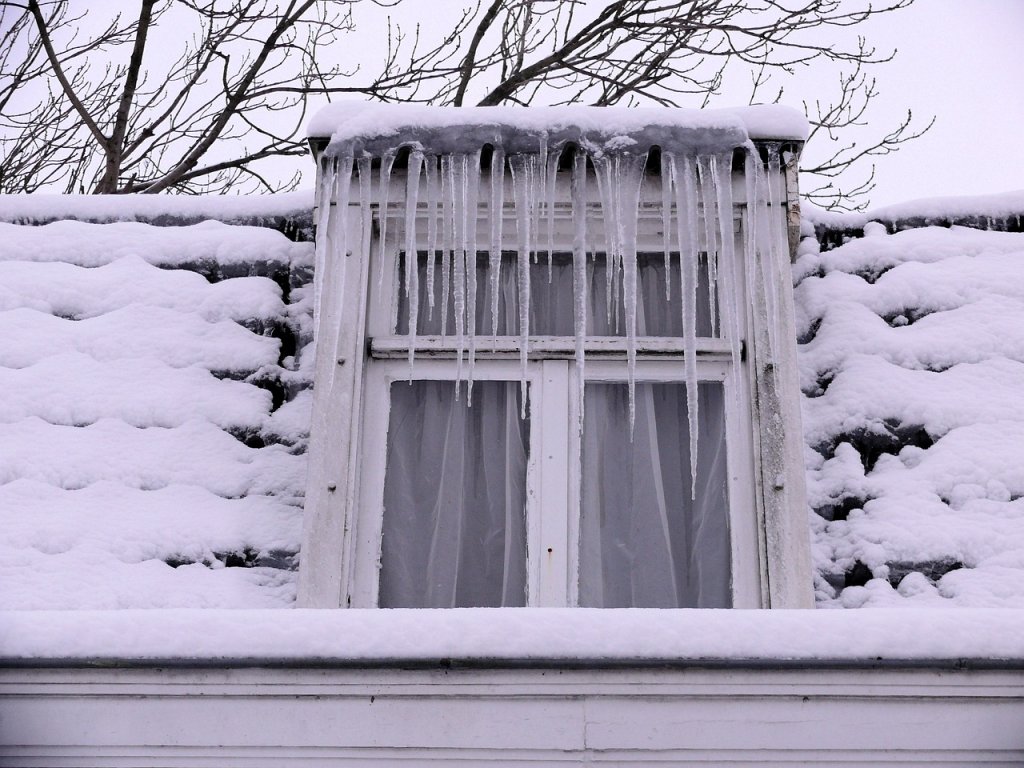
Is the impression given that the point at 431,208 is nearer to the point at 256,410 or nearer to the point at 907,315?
the point at 256,410

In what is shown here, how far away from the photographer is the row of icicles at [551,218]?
116 inches

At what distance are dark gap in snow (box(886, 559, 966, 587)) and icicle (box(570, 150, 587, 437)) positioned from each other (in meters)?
0.91

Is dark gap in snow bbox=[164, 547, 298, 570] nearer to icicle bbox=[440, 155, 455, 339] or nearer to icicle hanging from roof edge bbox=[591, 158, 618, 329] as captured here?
icicle bbox=[440, 155, 455, 339]

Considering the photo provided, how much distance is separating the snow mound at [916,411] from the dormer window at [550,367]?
0.16 m

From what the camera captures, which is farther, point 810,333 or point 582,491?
point 810,333

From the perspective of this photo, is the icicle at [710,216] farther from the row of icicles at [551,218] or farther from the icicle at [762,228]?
the icicle at [762,228]

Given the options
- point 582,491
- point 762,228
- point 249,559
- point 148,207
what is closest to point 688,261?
point 762,228

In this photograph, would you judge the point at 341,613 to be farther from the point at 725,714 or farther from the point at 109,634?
the point at 725,714

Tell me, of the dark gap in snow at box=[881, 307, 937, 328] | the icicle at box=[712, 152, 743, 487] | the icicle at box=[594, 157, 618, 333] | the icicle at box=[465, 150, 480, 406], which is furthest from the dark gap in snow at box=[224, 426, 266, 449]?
the dark gap in snow at box=[881, 307, 937, 328]

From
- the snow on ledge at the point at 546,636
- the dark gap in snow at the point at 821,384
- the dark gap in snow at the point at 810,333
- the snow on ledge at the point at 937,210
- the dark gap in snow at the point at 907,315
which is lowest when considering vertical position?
the snow on ledge at the point at 546,636

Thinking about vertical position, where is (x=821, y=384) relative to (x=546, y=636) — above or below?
above

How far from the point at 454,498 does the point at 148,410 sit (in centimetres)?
94

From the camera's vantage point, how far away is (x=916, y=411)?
113 inches

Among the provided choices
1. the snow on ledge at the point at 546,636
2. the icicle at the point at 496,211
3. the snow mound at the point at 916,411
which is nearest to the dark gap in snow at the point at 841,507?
the snow mound at the point at 916,411
